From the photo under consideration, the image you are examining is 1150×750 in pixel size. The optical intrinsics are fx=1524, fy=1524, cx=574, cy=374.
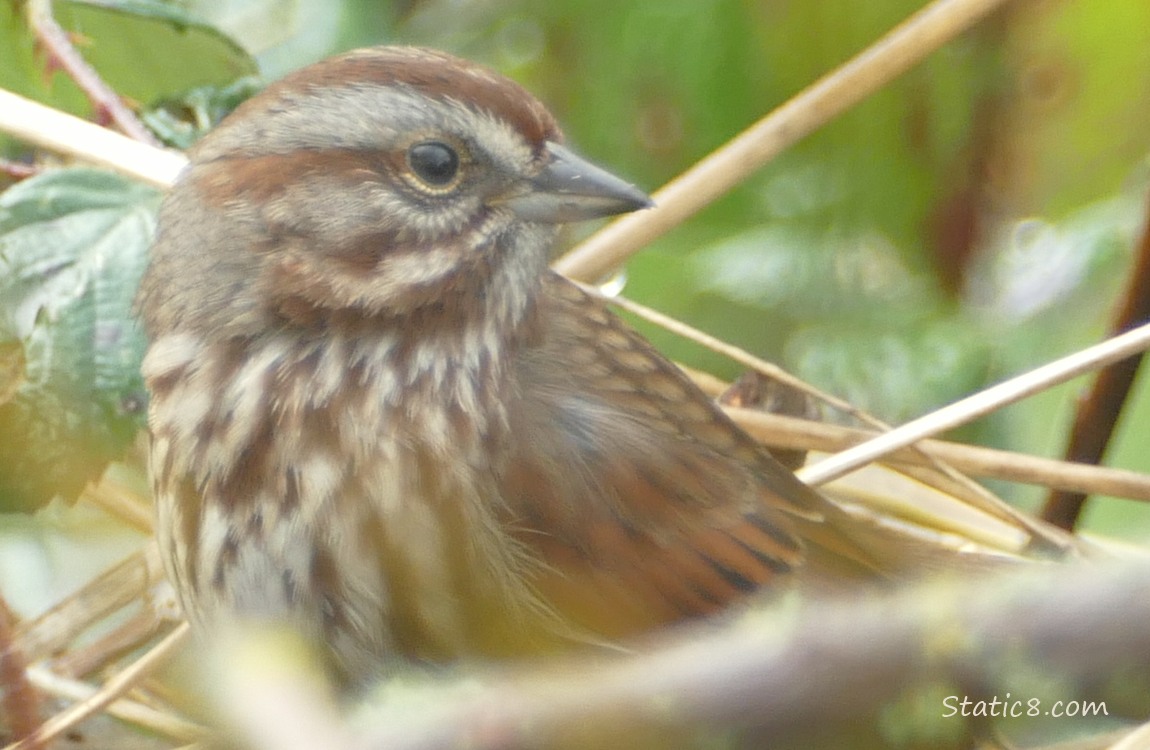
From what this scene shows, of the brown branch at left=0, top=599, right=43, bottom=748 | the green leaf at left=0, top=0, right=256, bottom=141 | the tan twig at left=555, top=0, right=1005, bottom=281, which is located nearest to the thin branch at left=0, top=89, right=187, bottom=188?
the green leaf at left=0, top=0, right=256, bottom=141

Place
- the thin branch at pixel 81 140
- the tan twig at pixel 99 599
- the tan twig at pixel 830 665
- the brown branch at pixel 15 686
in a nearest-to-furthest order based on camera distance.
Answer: the tan twig at pixel 830 665, the brown branch at pixel 15 686, the thin branch at pixel 81 140, the tan twig at pixel 99 599

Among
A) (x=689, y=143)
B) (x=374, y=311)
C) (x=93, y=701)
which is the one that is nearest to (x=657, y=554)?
(x=374, y=311)

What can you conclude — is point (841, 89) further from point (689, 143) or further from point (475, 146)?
point (475, 146)

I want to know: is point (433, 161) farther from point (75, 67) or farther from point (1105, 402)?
point (1105, 402)

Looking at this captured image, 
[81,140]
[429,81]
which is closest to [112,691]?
[81,140]

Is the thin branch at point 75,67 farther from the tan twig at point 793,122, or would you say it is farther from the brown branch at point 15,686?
the brown branch at point 15,686

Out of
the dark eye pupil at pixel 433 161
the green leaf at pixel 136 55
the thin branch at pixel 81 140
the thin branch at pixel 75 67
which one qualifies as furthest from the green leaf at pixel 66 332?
the dark eye pupil at pixel 433 161

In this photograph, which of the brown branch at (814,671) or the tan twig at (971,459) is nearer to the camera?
the brown branch at (814,671)

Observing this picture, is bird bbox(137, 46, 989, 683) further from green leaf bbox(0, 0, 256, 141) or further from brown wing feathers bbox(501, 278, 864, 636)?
green leaf bbox(0, 0, 256, 141)
